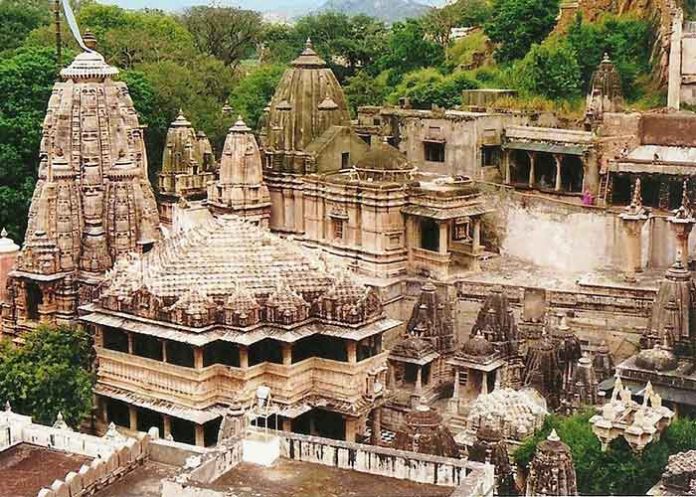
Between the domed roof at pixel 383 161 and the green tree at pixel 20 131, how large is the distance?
15279 mm

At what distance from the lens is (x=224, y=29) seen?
3036 inches

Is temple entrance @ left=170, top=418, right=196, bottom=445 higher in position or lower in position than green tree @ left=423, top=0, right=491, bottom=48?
lower

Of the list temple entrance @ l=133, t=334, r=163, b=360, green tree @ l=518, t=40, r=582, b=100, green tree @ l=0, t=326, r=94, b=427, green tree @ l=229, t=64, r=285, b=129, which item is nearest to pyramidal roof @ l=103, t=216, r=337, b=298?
temple entrance @ l=133, t=334, r=163, b=360

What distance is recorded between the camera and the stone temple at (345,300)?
76.9 ft

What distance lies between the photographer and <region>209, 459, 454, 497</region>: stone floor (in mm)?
17250

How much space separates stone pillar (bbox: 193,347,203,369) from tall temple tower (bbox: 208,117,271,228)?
40.7 feet

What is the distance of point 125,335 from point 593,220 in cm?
1508

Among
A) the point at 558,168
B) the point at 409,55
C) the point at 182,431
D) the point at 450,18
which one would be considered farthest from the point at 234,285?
the point at 450,18

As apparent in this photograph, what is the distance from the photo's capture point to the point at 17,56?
4928 centimetres

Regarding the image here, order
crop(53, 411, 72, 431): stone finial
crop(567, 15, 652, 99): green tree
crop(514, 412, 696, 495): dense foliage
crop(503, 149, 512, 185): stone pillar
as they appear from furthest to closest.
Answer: crop(567, 15, 652, 99): green tree
crop(503, 149, 512, 185): stone pillar
crop(53, 411, 72, 431): stone finial
crop(514, 412, 696, 495): dense foliage

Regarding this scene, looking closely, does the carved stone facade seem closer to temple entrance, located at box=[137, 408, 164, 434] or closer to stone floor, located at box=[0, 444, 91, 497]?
temple entrance, located at box=[137, 408, 164, 434]

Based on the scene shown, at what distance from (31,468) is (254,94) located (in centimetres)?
4271

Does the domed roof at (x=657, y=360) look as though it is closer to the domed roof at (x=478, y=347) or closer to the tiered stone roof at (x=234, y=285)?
the domed roof at (x=478, y=347)

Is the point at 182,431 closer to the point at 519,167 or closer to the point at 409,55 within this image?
the point at 519,167
